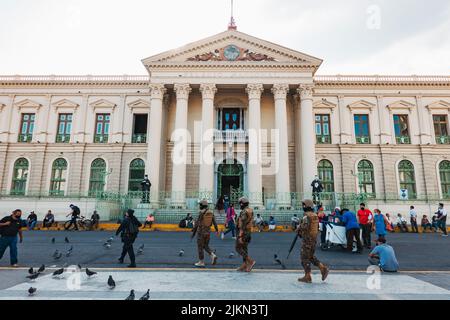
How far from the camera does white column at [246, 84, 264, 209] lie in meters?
21.8

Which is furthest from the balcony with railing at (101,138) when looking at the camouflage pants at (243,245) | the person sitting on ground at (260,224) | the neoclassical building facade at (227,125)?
Answer: the camouflage pants at (243,245)

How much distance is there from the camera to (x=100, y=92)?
2902 cm

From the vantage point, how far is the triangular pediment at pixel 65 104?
28.9 m

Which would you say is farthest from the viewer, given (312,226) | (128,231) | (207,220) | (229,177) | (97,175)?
(97,175)

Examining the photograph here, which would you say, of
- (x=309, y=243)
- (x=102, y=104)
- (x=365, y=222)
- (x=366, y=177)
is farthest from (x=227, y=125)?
(x=309, y=243)

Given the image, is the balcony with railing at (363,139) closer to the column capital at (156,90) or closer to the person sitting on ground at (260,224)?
the person sitting on ground at (260,224)

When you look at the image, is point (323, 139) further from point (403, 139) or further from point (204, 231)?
point (204, 231)

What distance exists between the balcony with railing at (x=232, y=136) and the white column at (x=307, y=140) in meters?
5.05

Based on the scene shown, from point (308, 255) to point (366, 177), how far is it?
24593 millimetres

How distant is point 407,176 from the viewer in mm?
27391

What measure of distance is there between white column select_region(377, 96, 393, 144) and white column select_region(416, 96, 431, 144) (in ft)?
9.30

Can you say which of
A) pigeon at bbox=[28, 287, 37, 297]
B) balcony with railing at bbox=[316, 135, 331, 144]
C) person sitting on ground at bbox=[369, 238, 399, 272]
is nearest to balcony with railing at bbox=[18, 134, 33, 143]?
balcony with railing at bbox=[316, 135, 331, 144]

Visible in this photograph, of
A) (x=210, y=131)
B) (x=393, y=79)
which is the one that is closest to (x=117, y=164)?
(x=210, y=131)
